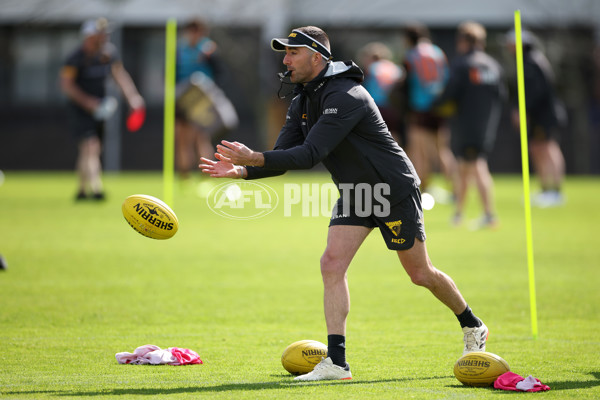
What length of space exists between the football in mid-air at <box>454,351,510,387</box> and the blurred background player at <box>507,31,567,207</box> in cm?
1136

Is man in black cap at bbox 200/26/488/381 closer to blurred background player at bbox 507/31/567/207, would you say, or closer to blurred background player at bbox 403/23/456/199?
blurred background player at bbox 403/23/456/199

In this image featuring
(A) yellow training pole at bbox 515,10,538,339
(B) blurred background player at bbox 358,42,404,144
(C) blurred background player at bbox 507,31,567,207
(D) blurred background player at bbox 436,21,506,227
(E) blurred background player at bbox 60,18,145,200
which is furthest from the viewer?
(B) blurred background player at bbox 358,42,404,144

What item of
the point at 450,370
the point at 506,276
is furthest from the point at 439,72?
the point at 450,370

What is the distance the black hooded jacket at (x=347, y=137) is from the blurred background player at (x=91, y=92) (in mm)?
10672

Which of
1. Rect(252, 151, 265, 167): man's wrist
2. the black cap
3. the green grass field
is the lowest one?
the green grass field

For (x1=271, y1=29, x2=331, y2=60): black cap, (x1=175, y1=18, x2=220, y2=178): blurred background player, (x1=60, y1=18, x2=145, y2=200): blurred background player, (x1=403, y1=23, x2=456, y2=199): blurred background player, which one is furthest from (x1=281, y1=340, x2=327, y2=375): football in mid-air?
(x1=175, y1=18, x2=220, y2=178): blurred background player

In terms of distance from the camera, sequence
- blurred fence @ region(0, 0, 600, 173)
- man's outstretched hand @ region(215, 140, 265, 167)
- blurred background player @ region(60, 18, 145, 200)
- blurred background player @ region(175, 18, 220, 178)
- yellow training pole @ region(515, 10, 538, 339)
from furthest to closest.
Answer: blurred fence @ region(0, 0, 600, 173)
blurred background player @ region(175, 18, 220, 178)
blurred background player @ region(60, 18, 145, 200)
yellow training pole @ region(515, 10, 538, 339)
man's outstretched hand @ region(215, 140, 265, 167)

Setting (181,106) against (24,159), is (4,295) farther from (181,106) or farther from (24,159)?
(24,159)

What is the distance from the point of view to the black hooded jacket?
5648 millimetres

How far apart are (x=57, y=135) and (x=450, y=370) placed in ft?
89.4

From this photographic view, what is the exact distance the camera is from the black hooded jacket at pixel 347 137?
5648mm

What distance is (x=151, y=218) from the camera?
20.7 ft

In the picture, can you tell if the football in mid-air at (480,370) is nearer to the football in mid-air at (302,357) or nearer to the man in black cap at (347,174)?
the man in black cap at (347,174)

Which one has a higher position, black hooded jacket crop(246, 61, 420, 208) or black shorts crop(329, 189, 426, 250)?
black hooded jacket crop(246, 61, 420, 208)
